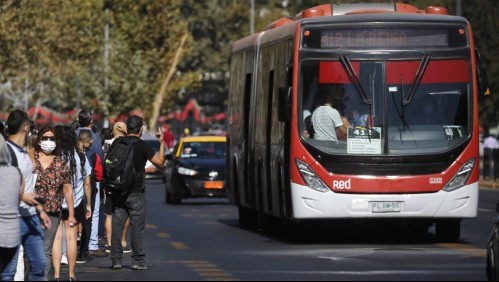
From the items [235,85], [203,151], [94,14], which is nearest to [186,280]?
[235,85]

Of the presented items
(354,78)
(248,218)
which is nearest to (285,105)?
(354,78)

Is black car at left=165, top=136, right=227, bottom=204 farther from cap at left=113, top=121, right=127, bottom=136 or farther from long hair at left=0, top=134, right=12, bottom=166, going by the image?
long hair at left=0, top=134, right=12, bottom=166

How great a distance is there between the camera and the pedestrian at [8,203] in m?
13.0

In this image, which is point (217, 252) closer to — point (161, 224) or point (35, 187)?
point (35, 187)

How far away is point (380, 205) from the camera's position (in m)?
21.4

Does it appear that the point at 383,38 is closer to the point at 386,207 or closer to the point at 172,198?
the point at 386,207

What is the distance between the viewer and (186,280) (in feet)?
53.1

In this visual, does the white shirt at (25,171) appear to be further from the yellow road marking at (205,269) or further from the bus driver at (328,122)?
the bus driver at (328,122)

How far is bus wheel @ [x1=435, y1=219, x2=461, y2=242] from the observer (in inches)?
885

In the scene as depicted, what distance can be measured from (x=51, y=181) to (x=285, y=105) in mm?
6178

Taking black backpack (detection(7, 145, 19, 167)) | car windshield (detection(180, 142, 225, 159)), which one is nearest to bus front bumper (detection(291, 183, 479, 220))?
black backpack (detection(7, 145, 19, 167))

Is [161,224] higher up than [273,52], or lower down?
lower down

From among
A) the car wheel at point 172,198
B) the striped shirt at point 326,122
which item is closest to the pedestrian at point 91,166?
the striped shirt at point 326,122

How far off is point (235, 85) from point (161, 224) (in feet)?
8.30
